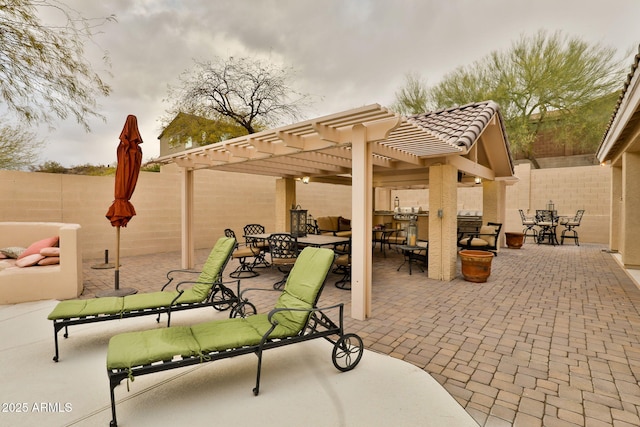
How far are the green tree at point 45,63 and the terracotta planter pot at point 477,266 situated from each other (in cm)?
866

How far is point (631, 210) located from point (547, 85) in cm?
1180

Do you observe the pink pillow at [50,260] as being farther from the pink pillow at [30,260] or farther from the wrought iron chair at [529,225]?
the wrought iron chair at [529,225]

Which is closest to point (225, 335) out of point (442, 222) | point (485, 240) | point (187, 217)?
point (442, 222)

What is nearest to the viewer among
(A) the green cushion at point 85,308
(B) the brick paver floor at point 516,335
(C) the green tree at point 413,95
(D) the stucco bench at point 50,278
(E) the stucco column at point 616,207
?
(B) the brick paver floor at point 516,335

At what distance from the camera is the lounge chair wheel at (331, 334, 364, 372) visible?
2.77 meters

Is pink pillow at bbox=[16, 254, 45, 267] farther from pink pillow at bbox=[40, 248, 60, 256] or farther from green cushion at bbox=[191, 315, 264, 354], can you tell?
green cushion at bbox=[191, 315, 264, 354]

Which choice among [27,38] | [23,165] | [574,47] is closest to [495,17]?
[574,47]

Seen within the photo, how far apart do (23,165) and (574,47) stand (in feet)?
77.9

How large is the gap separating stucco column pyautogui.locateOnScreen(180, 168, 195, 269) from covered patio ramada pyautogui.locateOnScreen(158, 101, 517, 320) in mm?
23

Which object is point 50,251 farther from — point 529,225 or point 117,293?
point 529,225

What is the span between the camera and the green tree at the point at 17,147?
10109 mm

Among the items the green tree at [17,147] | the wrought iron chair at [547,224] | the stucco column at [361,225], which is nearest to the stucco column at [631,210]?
the wrought iron chair at [547,224]

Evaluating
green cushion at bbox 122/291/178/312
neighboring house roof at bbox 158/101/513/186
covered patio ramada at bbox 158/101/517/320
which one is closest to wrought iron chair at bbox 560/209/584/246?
covered patio ramada at bbox 158/101/517/320

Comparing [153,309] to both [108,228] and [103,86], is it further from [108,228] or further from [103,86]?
[108,228]
